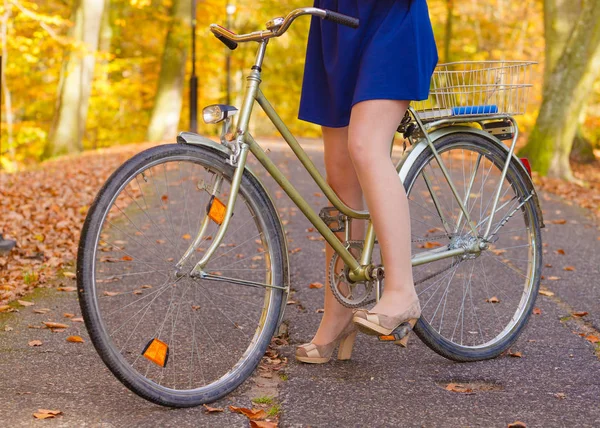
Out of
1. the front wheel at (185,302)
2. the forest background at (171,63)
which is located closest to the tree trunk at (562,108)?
the forest background at (171,63)

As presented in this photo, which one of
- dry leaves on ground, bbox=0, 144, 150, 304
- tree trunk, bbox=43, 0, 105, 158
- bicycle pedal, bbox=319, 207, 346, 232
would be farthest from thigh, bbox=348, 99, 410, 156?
tree trunk, bbox=43, 0, 105, 158

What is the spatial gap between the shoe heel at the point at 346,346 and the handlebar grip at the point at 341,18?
4.19 feet

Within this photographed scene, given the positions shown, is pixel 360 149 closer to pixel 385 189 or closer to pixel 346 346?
pixel 385 189

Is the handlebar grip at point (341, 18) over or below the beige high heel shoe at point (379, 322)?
over

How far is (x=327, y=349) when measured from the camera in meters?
3.24

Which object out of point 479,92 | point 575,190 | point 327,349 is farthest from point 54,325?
point 575,190

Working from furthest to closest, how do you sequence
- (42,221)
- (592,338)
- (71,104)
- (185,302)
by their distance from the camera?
(71,104), (42,221), (185,302), (592,338)

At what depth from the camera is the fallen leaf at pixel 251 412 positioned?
2.60m

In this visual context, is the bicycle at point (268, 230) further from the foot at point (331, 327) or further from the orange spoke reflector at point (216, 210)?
the foot at point (331, 327)

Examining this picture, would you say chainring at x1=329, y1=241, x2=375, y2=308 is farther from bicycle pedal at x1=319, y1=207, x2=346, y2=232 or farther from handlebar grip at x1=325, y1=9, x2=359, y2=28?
handlebar grip at x1=325, y1=9, x2=359, y2=28

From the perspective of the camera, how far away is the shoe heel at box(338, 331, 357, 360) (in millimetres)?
3287

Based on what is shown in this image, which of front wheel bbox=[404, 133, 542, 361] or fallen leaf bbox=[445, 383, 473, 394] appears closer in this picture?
fallen leaf bbox=[445, 383, 473, 394]

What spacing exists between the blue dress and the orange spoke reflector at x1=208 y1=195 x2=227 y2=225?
0.56 metres

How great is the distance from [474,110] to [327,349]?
116cm
